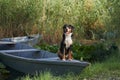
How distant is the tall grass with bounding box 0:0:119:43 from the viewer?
13.5 meters

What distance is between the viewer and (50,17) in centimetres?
1403

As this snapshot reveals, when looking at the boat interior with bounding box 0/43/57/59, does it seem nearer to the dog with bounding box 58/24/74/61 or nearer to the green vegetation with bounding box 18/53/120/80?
the dog with bounding box 58/24/74/61

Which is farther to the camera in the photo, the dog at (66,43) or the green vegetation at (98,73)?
the dog at (66,43)

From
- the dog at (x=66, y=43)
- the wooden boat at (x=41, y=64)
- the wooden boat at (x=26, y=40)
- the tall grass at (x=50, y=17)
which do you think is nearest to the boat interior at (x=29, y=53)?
the wooden boat at (x=41, y=64)

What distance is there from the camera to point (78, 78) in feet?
31.4

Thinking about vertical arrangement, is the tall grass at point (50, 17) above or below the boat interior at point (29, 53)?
above

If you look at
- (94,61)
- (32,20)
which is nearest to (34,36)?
(32,20)

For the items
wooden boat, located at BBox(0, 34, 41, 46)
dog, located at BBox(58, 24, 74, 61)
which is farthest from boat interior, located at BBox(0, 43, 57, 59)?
wooden boat, located at BBox(0, 34, 41, 46)

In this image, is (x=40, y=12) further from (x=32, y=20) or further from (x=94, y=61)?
(x=94, y=61)

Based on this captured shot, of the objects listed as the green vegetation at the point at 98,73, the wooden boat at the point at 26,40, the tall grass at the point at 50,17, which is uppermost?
the tall grass at the point at 50,17

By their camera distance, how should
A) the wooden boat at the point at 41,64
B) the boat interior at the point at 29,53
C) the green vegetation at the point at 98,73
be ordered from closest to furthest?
1. the green vegetation at the point at 98,73
2. the wooden boat at the point at 41,64
3. the boat interior at the point at 29,53

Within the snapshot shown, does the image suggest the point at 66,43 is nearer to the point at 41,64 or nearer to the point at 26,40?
the point at 41,64

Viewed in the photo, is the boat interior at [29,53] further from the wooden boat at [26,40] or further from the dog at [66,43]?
the wooden boat at [26,40]

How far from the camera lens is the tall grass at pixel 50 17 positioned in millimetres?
13508
